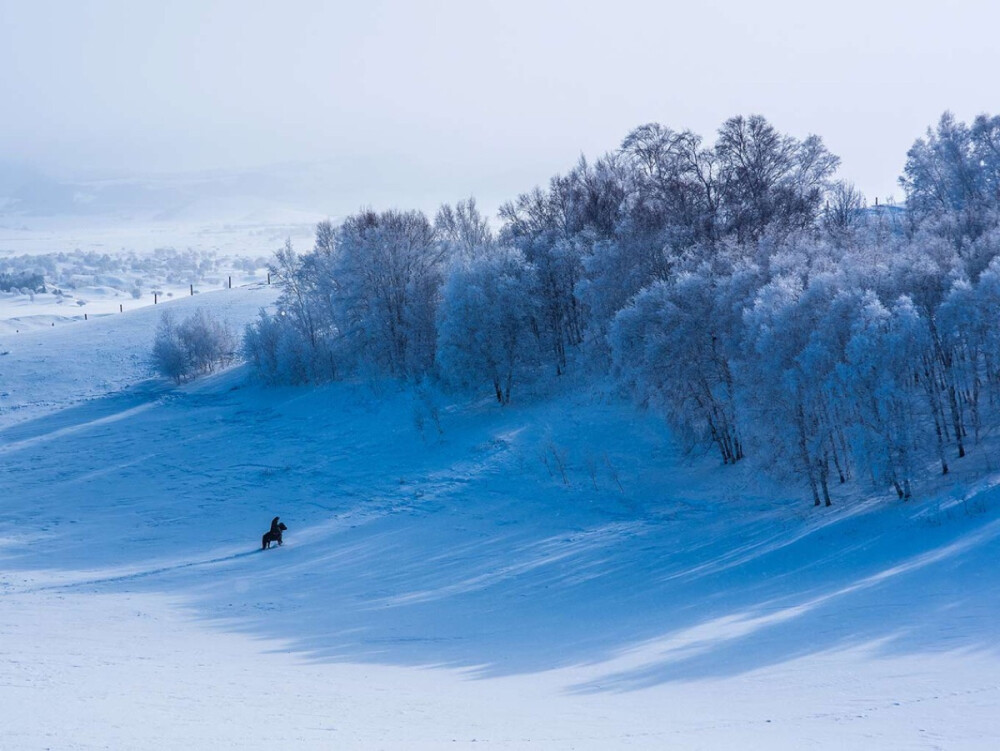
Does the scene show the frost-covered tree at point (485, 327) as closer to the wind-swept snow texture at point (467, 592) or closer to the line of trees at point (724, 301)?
the line of trees at point (724, 301)

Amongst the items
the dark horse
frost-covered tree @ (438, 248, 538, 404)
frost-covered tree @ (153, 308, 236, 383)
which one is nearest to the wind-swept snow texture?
the dark horse

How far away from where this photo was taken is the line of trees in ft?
88.4

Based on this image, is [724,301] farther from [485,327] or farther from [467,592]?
[485,327]

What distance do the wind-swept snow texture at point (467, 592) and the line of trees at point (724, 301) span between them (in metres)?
2.57

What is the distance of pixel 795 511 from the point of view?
2842 centimetres

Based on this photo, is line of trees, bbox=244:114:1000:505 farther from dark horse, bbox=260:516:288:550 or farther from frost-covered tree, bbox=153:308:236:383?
dark horse, bbox=260:516:288:550

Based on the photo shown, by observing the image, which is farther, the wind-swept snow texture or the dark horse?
the dark horse

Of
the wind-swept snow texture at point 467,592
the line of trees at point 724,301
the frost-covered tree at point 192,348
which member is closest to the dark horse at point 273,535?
the wind-swept snow texture at point 467,592

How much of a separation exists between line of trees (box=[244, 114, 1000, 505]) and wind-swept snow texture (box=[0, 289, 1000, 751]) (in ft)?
8.45

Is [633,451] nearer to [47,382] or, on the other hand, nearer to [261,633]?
[261,633]

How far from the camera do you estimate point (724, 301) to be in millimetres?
32281

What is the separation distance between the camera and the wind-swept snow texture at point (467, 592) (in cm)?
1278

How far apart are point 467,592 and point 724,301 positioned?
13.9m

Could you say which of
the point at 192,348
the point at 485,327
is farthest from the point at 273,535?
the point at 192,348
